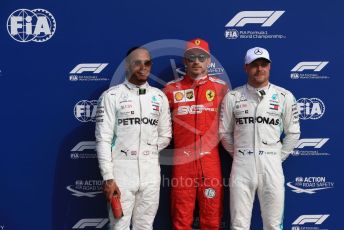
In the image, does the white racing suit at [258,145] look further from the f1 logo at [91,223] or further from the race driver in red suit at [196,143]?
the f1 logo at [91,223]

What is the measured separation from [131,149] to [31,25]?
5.22 ft

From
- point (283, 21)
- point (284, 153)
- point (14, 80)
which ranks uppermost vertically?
point (283, 21)

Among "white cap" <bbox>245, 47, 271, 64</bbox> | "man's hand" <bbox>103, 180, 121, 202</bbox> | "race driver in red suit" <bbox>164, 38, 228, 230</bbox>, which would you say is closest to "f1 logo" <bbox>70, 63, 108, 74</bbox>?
"race driver in red suit" <bbox>164, 38, 228, 230</bbox>

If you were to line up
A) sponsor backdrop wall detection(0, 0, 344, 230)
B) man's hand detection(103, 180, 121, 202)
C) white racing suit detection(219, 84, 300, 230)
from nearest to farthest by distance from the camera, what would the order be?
man's hand detection(103, 180, 121, 202) < white racing suit detection(219, 84, 300, 230) < sponsor backdrop wall detection(0, 0, 344, 230)

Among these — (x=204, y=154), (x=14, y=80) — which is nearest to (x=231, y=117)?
(x=204, y=154)

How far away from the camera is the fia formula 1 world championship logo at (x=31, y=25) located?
3705mm

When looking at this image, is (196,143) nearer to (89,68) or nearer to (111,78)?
(111,78)

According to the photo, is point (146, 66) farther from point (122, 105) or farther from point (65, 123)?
point (65, 123)

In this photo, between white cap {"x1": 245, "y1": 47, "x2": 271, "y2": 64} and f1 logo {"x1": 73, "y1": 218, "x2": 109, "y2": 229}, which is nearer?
white cap {"x1": 245, "y1": 47, "x2": 271, "y2": 64}

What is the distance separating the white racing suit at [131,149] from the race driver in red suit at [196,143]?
23 centimetres

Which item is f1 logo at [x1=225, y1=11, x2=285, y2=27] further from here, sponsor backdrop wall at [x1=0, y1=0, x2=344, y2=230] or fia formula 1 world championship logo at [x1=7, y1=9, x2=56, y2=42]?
fia formula 1 world championship logo at [x1=7, y1=9, x2=56, y2=42]

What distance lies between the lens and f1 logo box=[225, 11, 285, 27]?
371 cm

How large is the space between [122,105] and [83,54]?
850mm

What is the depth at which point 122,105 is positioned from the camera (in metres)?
3.16
